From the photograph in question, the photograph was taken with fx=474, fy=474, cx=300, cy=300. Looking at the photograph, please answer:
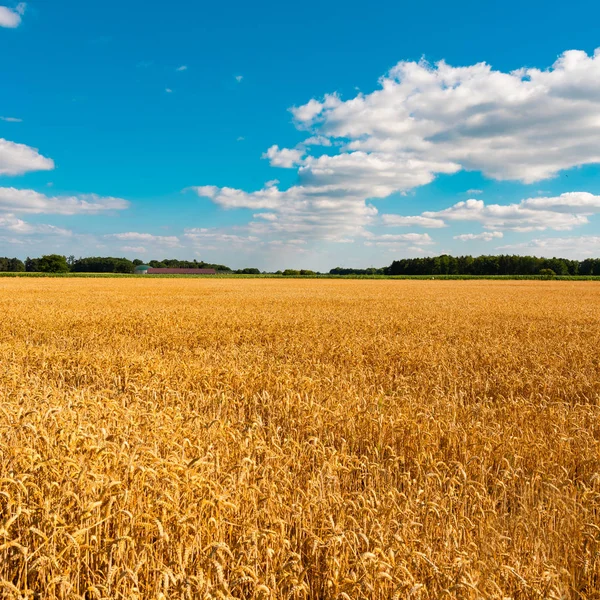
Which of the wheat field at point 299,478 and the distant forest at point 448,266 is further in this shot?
the distant forest at point 448,266

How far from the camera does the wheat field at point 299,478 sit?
112 inches

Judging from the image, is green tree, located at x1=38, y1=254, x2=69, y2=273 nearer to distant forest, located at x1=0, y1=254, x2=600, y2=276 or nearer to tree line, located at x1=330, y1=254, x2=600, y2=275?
distant forest, located at x1=0, y1=254, x2=600, y2=276

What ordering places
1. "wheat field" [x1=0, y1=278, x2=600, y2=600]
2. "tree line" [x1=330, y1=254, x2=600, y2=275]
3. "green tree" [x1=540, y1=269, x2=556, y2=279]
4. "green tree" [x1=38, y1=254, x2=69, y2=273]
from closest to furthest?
1. "wheat field" [x1=0, y1=278, x2=600, y2=600]
2. "green tree" [x1=540, y1=269, x2=556, y2=279]
3. "green tree" [x1=38, y1=254, x2=69, y2=273]
4. "tree line" [x1=330, y1=254, x2=600, y2=275]

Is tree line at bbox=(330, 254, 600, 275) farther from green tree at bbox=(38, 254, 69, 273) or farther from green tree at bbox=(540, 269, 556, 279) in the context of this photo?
green tree at bbox=(38, 254, 69, 273)

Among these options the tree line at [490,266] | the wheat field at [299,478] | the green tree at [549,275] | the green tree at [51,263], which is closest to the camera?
the wheat field at [299,478]

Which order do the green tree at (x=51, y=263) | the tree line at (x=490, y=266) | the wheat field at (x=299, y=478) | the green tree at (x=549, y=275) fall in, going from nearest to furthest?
the wheat field at (x=299, y=478), the green tree at (x=549, y=275), the green tree at (x=51, y=263), the tree line at (x=490, y=266)

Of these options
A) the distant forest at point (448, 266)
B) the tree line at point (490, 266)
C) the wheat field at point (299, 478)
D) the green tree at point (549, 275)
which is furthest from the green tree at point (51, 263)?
the wheat field at point (299, 478)

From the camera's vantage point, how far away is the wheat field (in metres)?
2.83

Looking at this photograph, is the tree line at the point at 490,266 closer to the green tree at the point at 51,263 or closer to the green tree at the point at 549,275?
the green tree at the point at 549,275

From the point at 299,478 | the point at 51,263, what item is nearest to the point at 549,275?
the point at 299,478

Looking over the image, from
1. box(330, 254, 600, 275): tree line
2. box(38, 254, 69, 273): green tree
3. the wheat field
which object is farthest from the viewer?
box(330, 254, 600, 275): tree line

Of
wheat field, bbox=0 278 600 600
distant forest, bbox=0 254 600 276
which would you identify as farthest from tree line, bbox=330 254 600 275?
wheat field, bbox=0 278 600 600

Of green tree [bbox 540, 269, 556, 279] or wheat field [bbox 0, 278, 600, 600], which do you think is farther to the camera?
green tree [bbox 540, 269, 556, 279]

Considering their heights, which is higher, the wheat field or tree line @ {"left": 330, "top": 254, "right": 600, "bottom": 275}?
tree line @ {"left": 330, "top": 254, "right": 600, "bottom": 275}
